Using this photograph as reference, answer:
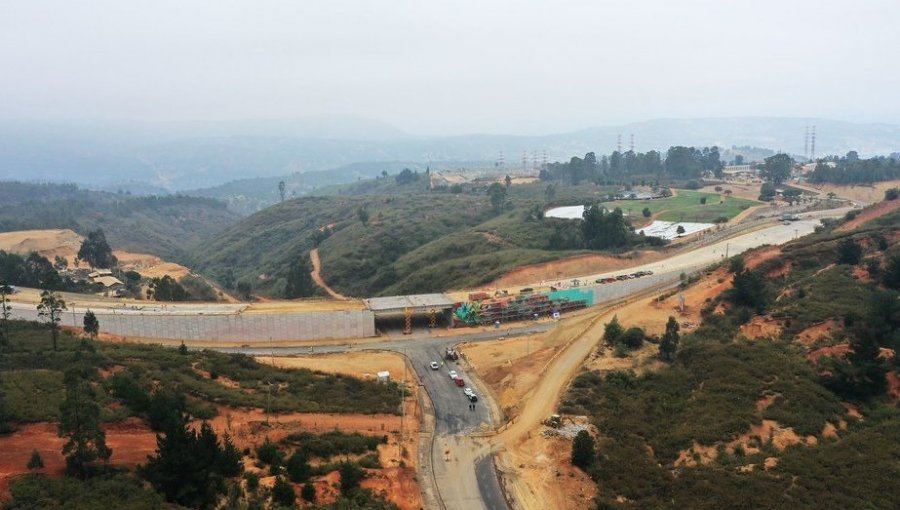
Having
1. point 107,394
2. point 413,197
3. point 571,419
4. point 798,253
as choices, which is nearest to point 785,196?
point 798,253

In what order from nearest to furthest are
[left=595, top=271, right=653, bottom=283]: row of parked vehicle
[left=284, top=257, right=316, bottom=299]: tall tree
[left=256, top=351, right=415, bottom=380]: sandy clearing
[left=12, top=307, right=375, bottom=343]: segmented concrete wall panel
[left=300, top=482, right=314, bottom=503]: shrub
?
[left=300, top=482, right=314, bottom=503]: shrub → [left=256, top=351, right=415, bottom=380]: sandy clearing → [left=12, top=307, right=375, bottom=343]: segmented concrete wall panel → [left=595, top=271, right=653, bottom=283]: row of parked vehicle → [left=284, top=257, right=316, bottom=299]: tall tree

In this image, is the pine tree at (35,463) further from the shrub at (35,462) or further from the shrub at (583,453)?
the shrub at (583,453)

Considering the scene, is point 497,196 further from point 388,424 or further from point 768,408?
point 768,408

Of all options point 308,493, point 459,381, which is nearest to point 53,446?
point 308,493

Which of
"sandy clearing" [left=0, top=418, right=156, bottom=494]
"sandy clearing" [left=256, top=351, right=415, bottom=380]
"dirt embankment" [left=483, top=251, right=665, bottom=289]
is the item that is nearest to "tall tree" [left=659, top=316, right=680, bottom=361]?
"sandy clearing" [left=256, top=351, right=415, bottom=380]

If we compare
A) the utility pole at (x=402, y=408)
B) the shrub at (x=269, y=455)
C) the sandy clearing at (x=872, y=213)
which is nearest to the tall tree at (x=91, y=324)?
the utility pole at (x=402, y=408)

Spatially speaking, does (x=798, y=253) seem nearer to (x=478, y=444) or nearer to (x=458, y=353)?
(x=458, y=353)

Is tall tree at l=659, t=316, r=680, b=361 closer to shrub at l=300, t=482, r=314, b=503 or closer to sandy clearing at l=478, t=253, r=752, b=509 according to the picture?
sandy clearing at l=478, t=253, r=752, b=509
